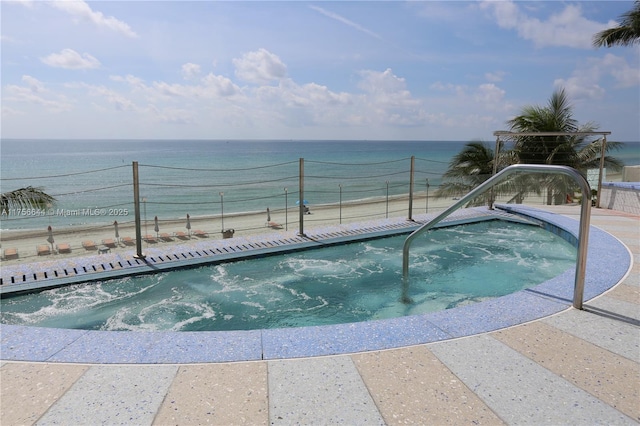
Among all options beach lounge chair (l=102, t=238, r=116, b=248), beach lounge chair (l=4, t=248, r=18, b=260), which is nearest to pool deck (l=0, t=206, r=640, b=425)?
beach lounge chair (l=102, t=238, r=116, b=248)

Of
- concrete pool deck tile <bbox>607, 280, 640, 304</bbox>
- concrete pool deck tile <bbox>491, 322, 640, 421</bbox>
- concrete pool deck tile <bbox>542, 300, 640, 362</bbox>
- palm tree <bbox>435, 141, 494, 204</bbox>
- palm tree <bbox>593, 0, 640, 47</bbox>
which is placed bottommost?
concrete pool deck tile <bbox>491, 322, 640, 421</bbox>

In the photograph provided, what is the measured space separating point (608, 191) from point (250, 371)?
7502 millimetres

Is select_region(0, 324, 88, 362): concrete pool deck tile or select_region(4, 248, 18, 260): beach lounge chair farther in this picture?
select_region(4, 248, 18, 260): beach lounge chair

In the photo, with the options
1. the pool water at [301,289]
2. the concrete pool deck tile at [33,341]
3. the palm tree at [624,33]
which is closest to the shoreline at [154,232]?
the pool water at [301,289]

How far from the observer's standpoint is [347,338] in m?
2.36

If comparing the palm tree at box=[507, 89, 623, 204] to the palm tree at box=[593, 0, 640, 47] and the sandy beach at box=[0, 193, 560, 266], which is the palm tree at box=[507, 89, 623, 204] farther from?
the palm tree at box=[593, 0, 640, 47]

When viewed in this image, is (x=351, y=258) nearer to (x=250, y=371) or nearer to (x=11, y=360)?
(x=250, y=371)

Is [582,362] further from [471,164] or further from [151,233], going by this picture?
[151,233]

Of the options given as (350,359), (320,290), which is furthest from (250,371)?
(320,290)

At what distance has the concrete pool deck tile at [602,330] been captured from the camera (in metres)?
2.24

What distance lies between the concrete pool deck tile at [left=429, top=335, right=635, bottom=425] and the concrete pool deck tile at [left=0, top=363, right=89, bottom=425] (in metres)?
1.80

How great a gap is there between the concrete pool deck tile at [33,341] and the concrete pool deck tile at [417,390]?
1626 millimetres

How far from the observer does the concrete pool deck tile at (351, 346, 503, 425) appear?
1.65 meters

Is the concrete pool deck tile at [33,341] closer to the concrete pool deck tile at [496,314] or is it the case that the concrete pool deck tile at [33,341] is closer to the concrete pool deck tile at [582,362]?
the concrete pool deck tile at [496,314]
